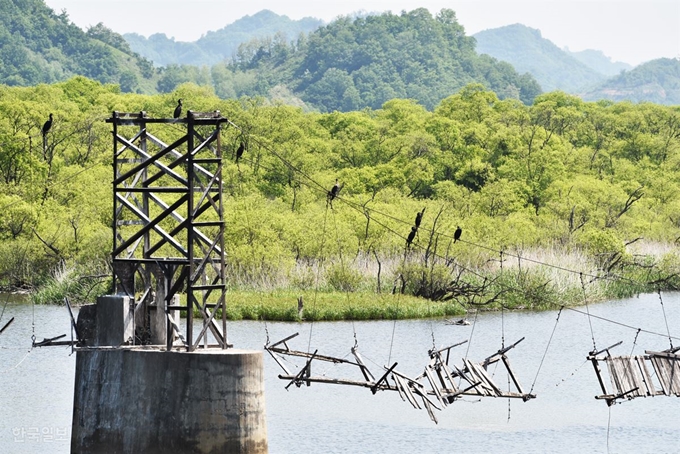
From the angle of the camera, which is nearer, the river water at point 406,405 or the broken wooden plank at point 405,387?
the broken wooden plank at point 405,387

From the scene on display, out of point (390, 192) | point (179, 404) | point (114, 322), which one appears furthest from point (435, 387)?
point (390, 192)

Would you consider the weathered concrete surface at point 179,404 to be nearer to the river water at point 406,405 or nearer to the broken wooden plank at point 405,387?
the broken wooden plank at point 405,387

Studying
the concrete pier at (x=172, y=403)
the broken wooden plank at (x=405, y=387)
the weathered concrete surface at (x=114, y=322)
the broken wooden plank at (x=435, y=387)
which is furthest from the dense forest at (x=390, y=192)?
the concrete pier at (x=172, y=403)

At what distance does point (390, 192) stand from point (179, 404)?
5965 centimetres

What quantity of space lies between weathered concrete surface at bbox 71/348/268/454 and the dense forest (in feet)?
46.5

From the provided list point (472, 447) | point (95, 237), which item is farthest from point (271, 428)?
point (95, 237)

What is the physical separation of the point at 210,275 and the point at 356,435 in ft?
77.2

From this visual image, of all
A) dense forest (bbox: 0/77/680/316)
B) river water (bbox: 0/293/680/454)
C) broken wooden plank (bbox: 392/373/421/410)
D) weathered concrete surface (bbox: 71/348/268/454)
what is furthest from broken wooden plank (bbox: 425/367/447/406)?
dense forest (bbox: 0/77/680/316)

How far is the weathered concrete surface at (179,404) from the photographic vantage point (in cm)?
2350

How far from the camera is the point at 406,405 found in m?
36.3

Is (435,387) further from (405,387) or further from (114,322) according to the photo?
(114,322)

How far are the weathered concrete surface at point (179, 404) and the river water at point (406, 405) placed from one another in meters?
6.37

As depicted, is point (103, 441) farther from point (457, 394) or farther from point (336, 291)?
point (336, 291)

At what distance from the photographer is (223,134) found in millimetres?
93500
